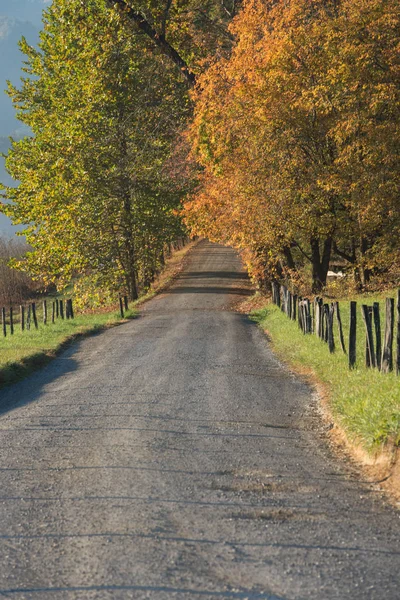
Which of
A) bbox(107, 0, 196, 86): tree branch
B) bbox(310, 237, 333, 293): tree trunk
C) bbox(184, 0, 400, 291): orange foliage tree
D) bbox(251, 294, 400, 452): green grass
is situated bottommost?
bbox(251, 294, 400, 452): green grass

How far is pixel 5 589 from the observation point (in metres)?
5.43

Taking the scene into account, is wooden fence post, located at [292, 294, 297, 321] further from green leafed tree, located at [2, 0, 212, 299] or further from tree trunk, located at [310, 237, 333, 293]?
green leafed tree, located at [2, 0, 212, 299]

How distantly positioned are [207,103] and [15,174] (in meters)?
15.6

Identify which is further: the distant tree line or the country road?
the distant tree line

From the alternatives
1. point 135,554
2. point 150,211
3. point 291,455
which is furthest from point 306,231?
point 135,554

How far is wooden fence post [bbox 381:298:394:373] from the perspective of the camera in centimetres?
1192

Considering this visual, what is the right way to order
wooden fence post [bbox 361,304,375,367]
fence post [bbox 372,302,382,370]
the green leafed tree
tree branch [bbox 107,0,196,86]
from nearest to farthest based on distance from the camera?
fence post [bbox 372,302,382,370] < wooden fence post [bbox 361,304,375,367] < tree branch [bbox 107,0,196,86] < the green leafed tree

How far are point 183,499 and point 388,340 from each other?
232 inches

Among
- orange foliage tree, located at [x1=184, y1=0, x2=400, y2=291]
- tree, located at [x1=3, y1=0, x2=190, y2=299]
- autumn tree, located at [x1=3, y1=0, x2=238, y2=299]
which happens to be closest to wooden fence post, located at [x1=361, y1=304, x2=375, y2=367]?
orange foliage tree, located at [x1=184, y1=0, x2=400, y2=291]

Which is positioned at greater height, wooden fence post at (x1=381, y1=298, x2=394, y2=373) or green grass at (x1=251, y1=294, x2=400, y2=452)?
wooden fence post at (x1=381, y1=298, x2=394, y2=373)

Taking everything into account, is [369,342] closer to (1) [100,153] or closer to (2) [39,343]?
(2) [39,343]

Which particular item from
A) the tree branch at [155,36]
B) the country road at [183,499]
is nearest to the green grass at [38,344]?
the country road at [183,499]

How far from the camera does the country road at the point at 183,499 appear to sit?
548 cm

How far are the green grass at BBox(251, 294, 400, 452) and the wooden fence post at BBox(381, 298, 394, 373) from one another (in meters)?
0.24
